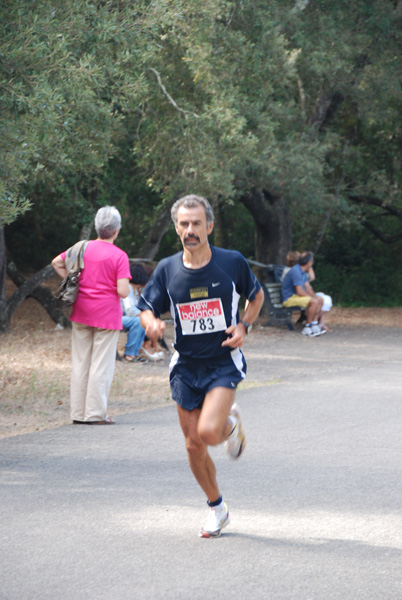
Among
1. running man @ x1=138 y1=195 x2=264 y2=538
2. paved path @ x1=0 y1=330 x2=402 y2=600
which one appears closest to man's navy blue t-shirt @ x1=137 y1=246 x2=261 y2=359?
running man @ x1=138 y1=195 x2=264 y2=538

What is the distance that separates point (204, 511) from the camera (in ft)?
18.5

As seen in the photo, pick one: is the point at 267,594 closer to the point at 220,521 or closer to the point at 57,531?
the point at 220,521

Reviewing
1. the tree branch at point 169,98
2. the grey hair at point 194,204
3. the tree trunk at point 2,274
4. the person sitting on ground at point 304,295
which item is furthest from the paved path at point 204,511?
the tree trunk at point 2,274

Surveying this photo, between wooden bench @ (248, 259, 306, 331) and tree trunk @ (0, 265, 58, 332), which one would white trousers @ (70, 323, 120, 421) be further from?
wooden bench @ (248, 259, 306, 331)

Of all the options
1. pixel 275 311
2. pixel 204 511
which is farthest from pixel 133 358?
pixel 204 511

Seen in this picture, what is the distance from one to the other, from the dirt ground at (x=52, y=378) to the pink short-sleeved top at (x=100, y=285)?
3.35 ft

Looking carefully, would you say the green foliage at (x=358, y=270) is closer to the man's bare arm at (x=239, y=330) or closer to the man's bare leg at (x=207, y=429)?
the man's bare arm at (x=239, y=330)

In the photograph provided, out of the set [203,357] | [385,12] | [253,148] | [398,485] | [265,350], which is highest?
[385,12]

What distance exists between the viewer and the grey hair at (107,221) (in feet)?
28.7

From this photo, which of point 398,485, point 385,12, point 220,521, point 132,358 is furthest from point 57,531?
point 385,12

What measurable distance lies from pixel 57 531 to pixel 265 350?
32.6ft

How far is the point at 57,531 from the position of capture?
5180mm

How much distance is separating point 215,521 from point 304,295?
12888 mm

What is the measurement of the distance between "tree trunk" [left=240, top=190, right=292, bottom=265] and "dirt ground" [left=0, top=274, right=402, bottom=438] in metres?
2.44
